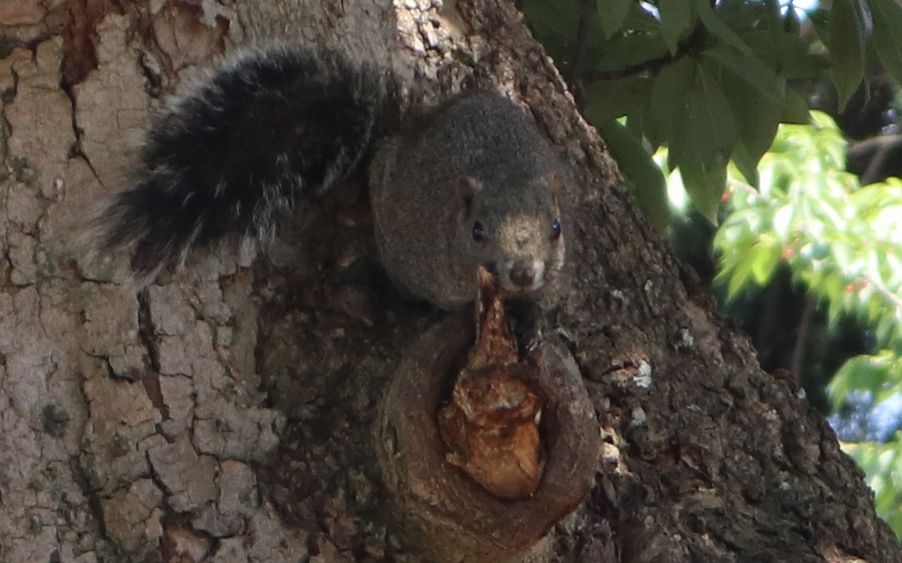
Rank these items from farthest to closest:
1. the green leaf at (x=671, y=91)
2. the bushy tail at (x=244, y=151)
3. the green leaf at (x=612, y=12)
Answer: the green leaf at (x=671, y=91), the green leaf at (x=612, y=12), the bushy tail at (x=244, y=151)

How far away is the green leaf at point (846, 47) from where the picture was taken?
2.35 m

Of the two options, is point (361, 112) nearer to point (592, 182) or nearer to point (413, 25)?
point (413, 25)

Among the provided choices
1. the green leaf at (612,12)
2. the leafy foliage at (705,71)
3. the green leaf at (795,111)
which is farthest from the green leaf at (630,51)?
the green leaf at (612,12)

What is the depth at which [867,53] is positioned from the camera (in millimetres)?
2455

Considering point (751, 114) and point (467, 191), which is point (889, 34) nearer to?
point (751, 114)

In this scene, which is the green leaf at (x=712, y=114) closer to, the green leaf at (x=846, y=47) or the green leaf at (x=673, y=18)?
the green leaf at (x=846, y=47)

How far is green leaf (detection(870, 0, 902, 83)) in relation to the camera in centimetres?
231

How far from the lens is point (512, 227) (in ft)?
7.34

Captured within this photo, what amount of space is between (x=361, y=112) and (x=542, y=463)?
2.59 ft

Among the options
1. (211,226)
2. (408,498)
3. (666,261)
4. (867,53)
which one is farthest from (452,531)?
(867,53)

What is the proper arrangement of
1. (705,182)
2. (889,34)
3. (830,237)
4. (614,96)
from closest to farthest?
(889,34)
(705,182)
(614,96)
(830,237)

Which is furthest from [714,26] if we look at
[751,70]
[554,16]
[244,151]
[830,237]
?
[830,237]

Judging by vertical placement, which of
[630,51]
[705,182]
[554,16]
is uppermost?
[554,16]

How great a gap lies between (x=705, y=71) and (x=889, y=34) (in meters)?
0.30
